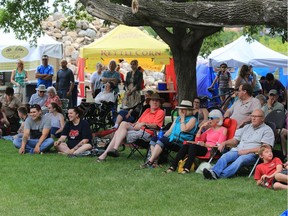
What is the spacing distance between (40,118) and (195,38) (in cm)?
436

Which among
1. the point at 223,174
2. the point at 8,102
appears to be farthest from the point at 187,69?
the point at 223,174

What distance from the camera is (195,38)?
675 inches

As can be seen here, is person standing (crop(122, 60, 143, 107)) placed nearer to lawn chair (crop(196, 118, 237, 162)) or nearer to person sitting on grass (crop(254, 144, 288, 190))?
lawn chair (crop(196, 118, 237, 162))

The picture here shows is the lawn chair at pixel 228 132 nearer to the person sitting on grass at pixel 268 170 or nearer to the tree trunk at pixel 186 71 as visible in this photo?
the person sitting on grass at pixel 268 170

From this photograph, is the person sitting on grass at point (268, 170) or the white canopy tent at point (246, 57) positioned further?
the white canopy tent at point (246, 57)

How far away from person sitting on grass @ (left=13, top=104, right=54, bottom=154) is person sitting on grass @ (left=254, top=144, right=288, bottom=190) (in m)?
5.10

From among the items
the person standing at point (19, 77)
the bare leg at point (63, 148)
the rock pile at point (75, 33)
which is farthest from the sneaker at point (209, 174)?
the rock pile at point (75, 33)

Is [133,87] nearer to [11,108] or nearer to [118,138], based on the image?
[11,108]

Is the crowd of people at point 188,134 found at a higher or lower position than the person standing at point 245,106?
lower

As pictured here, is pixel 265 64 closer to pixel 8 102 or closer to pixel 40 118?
pixel 8 102

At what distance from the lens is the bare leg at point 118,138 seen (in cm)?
1300

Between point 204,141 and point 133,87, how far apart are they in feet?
24.1

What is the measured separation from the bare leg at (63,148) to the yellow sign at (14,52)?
9188mm

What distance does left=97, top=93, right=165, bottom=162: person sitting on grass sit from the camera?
1296 centimetres
